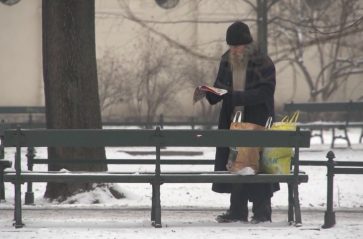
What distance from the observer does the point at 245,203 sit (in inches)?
269

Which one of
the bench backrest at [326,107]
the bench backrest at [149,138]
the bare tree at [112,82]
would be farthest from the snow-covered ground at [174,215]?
the bare tree at [112,82]

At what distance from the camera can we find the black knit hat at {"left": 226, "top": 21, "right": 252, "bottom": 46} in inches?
264

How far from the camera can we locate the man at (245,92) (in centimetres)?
662

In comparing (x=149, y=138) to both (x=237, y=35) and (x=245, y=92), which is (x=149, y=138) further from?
(x=237, y=35)

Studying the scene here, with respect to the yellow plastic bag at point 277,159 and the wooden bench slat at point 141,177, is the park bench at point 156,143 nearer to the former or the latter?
the wooden bench slat at point 141,177

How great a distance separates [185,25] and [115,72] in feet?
14.4

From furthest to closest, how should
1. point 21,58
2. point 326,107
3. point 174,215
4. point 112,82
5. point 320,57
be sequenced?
1. point 320,57
2. point 21,58
3. point 112,82
4. point 326,107
5. point 174,215

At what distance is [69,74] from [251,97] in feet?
9.28

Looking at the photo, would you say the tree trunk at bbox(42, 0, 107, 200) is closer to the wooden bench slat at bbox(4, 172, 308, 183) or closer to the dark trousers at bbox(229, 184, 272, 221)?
the wooden bench slat at bbox(4, 172, 308, 183)

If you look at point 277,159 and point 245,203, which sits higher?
point 277,159

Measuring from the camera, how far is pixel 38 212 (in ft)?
24.9

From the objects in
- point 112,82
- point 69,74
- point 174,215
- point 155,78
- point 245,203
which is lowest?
point 174,215

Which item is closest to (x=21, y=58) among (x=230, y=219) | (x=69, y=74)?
(x=69, y=74)

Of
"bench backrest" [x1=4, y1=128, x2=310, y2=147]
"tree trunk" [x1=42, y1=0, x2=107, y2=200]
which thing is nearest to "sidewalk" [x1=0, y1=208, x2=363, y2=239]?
"bench backrest" [x1=4, y1=128, x2=310, y2=147]
